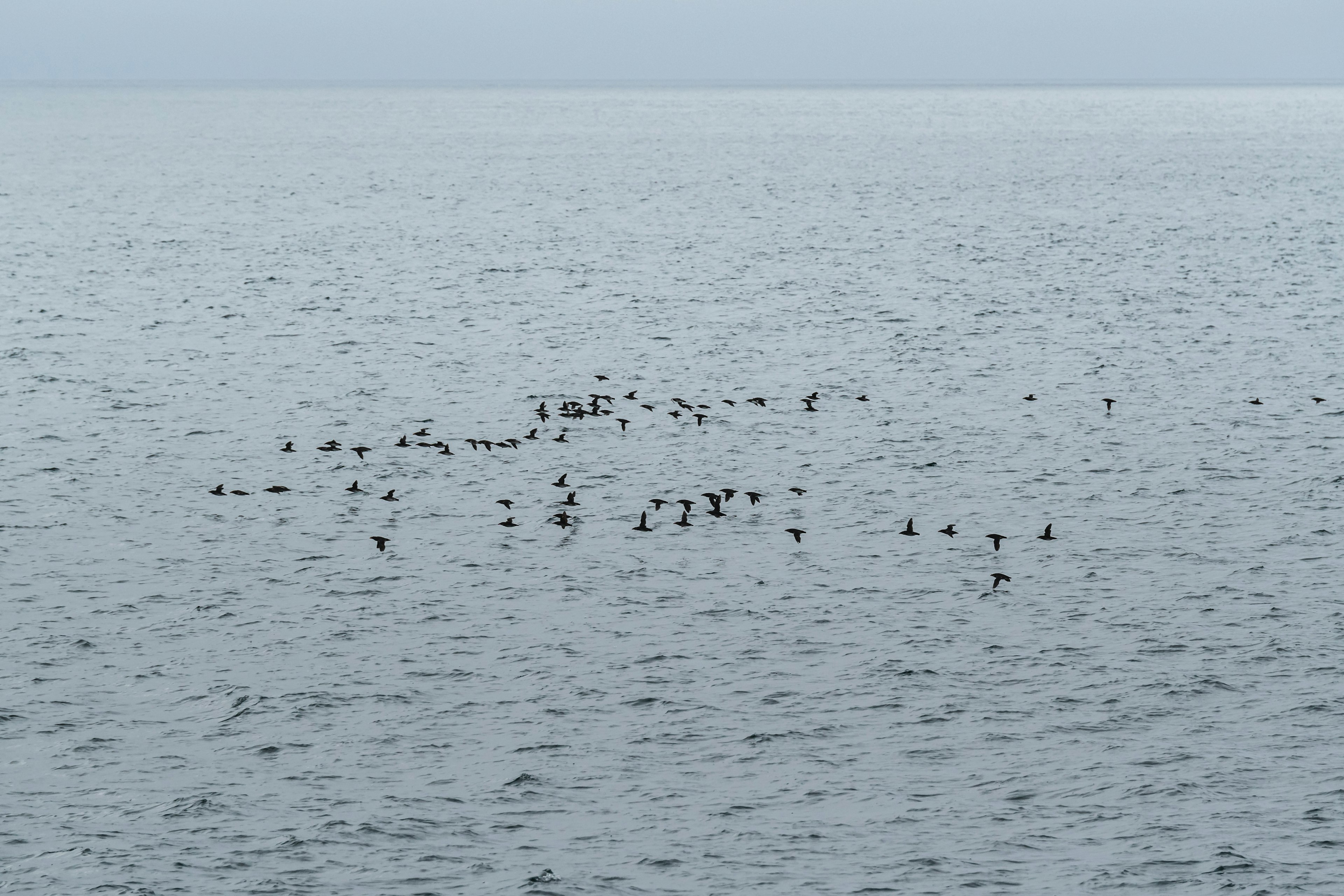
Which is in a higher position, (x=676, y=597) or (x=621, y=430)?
(x=621, y=430)

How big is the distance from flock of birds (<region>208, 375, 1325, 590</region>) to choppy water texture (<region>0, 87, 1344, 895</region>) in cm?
37

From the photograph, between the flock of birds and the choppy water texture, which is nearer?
the choppy water texture

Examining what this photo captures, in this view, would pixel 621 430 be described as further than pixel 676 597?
Yes

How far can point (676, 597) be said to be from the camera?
30.0m

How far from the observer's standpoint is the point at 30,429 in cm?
Result: 4250

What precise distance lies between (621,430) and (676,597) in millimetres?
13956

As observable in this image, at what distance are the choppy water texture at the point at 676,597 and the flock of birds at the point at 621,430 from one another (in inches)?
14.7

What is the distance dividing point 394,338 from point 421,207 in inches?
2503

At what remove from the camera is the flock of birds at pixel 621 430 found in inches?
1316

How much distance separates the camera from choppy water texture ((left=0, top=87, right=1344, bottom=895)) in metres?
20.6

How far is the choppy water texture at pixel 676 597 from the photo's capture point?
67.6ft

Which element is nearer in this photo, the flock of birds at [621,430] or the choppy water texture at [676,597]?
the choppy water texture at [676,597]

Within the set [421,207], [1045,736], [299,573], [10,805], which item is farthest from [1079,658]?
[421,207]

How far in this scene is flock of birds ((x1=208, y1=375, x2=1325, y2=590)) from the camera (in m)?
33.4
